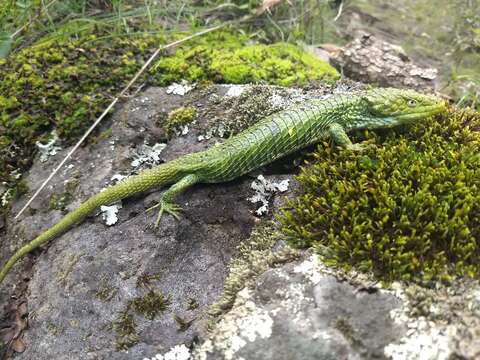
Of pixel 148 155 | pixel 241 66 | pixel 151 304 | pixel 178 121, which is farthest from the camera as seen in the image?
pixel 241 66

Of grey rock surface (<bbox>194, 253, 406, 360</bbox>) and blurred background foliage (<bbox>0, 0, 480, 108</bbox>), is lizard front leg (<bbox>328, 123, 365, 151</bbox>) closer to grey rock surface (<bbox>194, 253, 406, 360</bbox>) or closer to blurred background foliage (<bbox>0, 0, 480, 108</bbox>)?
grey rock surface (<bbox>194, 253, 406, 360</bbox>)

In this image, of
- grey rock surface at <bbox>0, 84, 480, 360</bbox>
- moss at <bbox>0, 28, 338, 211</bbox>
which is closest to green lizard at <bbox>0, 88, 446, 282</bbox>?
grey rock surface at <bbox>0, 84, 480, 360</bbox>

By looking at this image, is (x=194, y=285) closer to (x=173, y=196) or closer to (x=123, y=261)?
(x=123, y=261)

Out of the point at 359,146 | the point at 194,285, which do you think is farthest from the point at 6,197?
the point at 359,146

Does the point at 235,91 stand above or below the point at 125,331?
above

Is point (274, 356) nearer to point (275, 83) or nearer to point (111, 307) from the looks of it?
point (111, 307)

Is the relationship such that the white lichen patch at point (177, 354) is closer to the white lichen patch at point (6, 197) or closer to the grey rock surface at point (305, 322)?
the grey rock surface at point (305, 322)

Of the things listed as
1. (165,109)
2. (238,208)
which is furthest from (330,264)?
(165,109)

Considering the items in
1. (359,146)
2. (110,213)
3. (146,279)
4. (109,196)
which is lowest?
(146,279)
